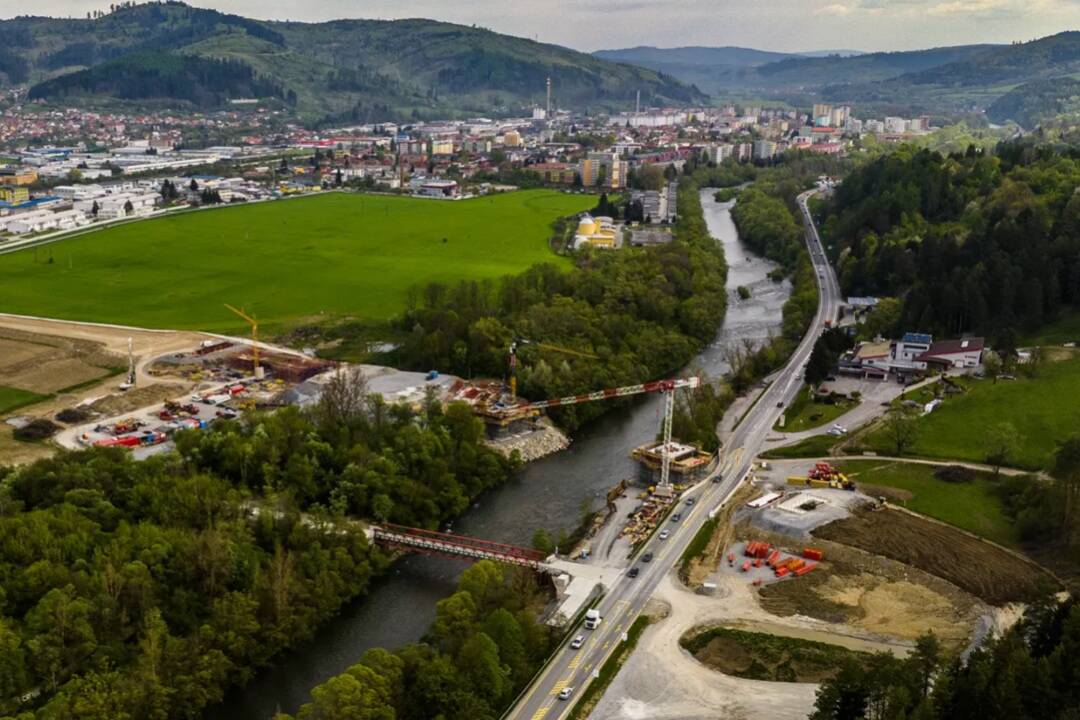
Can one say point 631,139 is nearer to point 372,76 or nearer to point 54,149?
point 54,149

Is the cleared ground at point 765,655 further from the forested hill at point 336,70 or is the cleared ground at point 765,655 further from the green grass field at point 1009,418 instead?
the forested hill at point 336,70

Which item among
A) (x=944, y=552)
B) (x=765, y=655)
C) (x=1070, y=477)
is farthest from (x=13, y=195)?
(x=1070, y=477)

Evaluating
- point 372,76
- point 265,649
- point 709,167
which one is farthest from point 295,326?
point 372,76

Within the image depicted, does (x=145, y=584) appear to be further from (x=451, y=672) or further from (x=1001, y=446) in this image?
(x=1001, y=446)

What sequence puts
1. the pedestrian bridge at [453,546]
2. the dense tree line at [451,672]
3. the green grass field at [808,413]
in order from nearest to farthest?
1. the dense tree line at [451,672]
2. the pedestrian bridge at [453,546]
3. the green grass field at [808,413]

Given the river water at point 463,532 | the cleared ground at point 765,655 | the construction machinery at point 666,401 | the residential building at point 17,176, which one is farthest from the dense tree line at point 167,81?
the cleared ground at point 765,655

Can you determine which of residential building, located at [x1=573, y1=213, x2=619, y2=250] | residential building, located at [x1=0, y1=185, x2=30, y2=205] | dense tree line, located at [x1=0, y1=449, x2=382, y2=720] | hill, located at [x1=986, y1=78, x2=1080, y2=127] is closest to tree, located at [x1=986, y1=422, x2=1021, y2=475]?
dense tree line, located at [x1=0, y1=449, x2=382, y2=720]

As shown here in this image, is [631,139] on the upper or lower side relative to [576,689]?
upper
